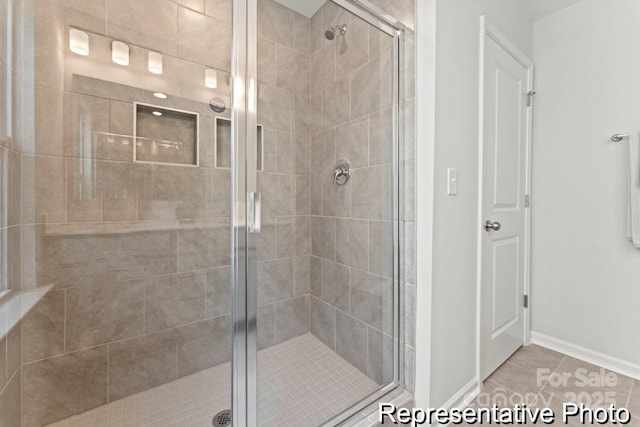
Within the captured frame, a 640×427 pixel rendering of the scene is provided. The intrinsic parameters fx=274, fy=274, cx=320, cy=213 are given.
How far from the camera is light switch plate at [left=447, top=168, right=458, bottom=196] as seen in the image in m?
1.33

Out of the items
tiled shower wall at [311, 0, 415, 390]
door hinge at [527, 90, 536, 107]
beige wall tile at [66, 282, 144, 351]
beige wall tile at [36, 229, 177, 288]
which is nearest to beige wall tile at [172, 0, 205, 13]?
tiled shower wall at [311, 0, 415, 390]

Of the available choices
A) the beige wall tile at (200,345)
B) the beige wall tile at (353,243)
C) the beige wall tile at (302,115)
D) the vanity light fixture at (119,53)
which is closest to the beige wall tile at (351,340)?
the beige wall tile at (353,243)

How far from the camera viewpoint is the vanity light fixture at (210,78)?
1.27 meters

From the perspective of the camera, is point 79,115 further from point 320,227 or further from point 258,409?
point 258,409

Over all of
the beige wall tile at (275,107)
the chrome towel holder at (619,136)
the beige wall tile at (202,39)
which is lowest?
the chrome towel holder at (619,136)

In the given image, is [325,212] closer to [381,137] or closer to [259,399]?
[381,137]

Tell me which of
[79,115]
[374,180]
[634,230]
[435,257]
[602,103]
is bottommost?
[435,257]

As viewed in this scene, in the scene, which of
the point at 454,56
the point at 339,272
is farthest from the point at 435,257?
the point at 454,56

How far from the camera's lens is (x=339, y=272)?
1684 mm

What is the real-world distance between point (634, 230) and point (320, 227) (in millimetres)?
1854

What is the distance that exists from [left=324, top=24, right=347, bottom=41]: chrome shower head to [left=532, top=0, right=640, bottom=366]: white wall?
1562 mm

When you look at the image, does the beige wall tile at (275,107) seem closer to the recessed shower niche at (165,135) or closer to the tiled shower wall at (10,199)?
the recessed shower niche at (165,135)

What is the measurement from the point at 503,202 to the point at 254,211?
157 centimetres

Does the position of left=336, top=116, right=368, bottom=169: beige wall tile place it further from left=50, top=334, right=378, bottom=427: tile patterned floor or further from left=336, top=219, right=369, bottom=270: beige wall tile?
left=50, top=334, right=378, bottom=427: tile patterned floor
